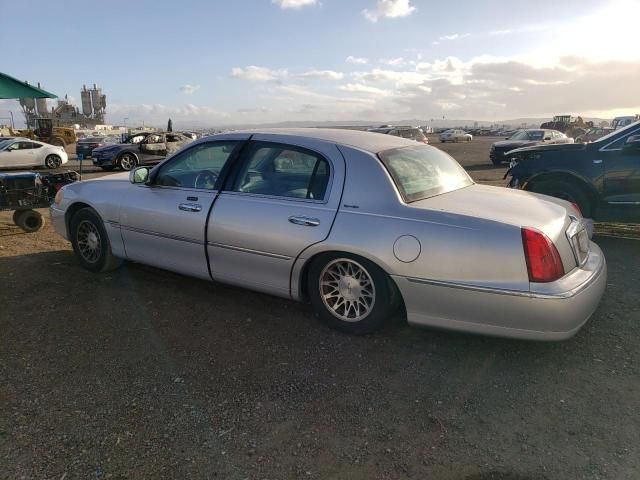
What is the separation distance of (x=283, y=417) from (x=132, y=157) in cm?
1833

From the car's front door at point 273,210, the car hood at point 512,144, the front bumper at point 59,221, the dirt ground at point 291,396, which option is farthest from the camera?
the car hood at point 512,144

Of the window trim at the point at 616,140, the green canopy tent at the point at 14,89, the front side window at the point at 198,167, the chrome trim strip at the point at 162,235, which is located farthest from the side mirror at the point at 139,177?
the window trim at the point at 616,140

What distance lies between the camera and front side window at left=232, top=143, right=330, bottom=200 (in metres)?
3.62

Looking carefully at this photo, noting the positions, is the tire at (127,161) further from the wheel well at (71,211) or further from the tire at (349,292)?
the tire at (349,292)

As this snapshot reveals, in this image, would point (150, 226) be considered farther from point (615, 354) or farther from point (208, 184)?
point (615, 354)

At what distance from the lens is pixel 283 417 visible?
2.67 metres

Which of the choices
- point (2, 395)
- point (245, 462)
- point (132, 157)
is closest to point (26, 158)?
point (132, 157)

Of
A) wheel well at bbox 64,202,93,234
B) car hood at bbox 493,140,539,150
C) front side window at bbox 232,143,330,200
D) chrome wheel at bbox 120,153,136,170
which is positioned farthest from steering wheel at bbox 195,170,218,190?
car hood at bbox 493,140,539,150

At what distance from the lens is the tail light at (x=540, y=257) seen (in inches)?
114

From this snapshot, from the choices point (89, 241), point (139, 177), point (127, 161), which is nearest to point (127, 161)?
point (127, 161)

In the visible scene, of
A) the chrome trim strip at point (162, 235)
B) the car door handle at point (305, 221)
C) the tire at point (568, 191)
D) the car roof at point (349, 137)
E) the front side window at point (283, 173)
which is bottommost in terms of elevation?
the chrome trim strip at point (162, 235)

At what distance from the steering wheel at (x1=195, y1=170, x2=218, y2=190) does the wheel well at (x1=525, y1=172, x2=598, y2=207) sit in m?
4.74

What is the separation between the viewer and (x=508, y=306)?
2920mm

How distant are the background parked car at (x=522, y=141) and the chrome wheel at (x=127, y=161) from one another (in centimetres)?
1523
